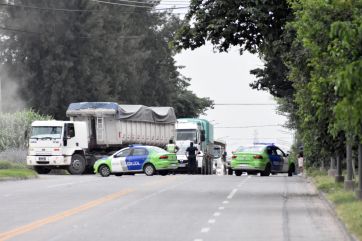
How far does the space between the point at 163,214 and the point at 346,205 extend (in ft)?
13.9

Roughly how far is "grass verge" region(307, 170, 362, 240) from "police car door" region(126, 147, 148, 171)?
14.5 meters

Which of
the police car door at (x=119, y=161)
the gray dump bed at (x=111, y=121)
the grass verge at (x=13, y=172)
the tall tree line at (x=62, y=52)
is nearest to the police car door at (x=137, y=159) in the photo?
the police car door at (x=119, y=161)

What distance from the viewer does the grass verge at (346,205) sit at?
17.2 meters

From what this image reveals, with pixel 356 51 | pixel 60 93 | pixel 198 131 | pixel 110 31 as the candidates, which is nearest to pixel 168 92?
pixel 110 31

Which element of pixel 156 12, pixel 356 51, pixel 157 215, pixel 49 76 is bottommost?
pixel 157 215

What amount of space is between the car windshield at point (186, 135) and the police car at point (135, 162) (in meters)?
12.7

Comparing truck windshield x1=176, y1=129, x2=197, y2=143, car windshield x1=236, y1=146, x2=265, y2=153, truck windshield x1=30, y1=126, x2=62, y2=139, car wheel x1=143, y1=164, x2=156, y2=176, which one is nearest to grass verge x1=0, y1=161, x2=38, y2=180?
truck windshield x1=30, y1=126, x2=62, y2=139

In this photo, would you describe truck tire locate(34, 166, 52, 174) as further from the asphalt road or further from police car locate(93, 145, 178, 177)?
the asphalt road

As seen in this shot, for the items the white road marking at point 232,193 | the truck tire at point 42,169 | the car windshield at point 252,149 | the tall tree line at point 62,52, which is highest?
the tall tree line at point 62,52

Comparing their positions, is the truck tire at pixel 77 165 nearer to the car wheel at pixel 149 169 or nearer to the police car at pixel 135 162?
the police car at pixel 135 162

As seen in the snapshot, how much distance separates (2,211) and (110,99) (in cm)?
5654

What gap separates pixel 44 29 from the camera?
243 ft

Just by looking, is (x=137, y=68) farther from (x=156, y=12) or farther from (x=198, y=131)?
(x=198, y=131)

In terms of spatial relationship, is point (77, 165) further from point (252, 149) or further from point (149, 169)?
point (252, 149)
